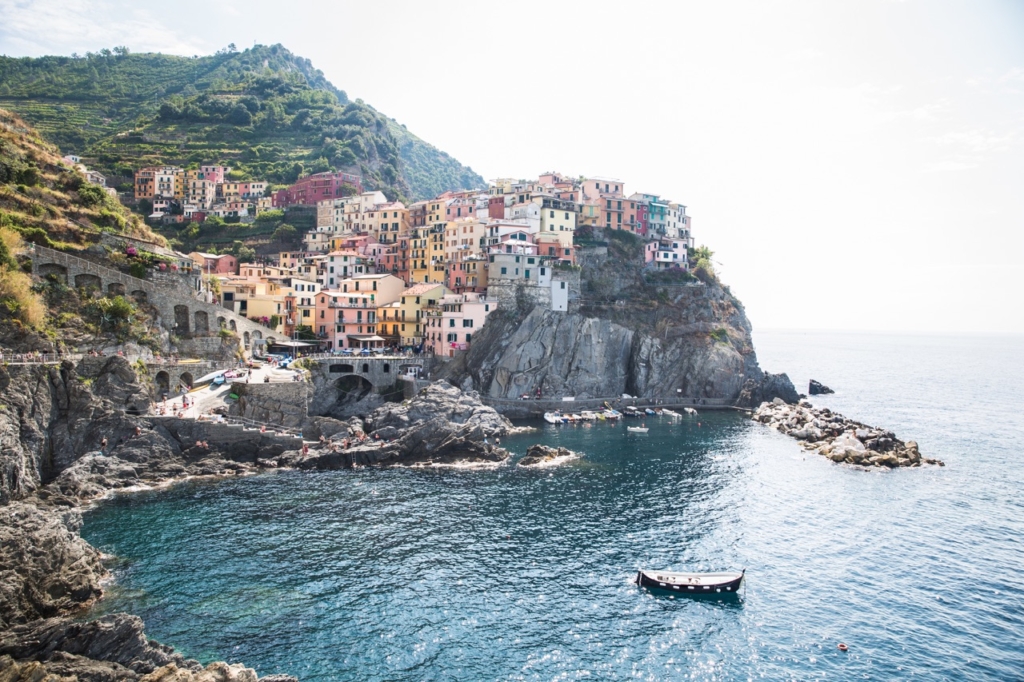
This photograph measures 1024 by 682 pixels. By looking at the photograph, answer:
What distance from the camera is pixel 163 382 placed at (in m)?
58.9

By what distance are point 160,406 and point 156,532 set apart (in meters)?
17.9

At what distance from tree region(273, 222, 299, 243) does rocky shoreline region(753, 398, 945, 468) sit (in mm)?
83954

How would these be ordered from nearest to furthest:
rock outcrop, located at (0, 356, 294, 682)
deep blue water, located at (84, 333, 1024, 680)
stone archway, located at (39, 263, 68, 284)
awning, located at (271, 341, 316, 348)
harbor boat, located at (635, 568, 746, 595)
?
rock outcrop, located at (0, 356, 294, 682), deep blue water, located at (84, 333, 1024, 680), harbor boat, located at (635, 568, 746, 595), stone archway, located at (39, 263, 68, 284), awning, located at (271, 341, 316, 348)

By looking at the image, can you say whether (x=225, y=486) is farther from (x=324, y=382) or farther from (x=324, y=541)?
(x=324, y=382)

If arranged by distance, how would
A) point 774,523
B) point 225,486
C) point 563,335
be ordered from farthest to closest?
point 563,335, point 225,486, point 774,523

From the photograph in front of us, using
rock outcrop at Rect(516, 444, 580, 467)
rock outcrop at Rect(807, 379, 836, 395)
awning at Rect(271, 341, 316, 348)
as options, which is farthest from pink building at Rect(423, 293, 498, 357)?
rock outcrop at Rect(807, 379, 836, 395)

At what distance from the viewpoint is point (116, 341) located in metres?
56.0

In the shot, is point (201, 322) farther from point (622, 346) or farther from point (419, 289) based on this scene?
point (622, 346)

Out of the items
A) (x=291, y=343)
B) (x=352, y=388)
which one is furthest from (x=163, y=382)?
(x=352, y=388)

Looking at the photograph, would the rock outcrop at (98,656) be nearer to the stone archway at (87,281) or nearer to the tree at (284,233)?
the stone archway at (87,281)

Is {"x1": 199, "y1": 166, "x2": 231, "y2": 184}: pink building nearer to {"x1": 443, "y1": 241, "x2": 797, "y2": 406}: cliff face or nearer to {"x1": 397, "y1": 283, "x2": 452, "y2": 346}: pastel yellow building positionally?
{"x1": 397, "y1": 283, "x2": 452, "y2": 346}: pastel yellow building

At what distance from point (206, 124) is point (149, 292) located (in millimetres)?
111584

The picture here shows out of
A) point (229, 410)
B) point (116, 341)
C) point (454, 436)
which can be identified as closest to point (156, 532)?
point (229, 410)

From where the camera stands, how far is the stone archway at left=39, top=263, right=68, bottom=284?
184 ft
